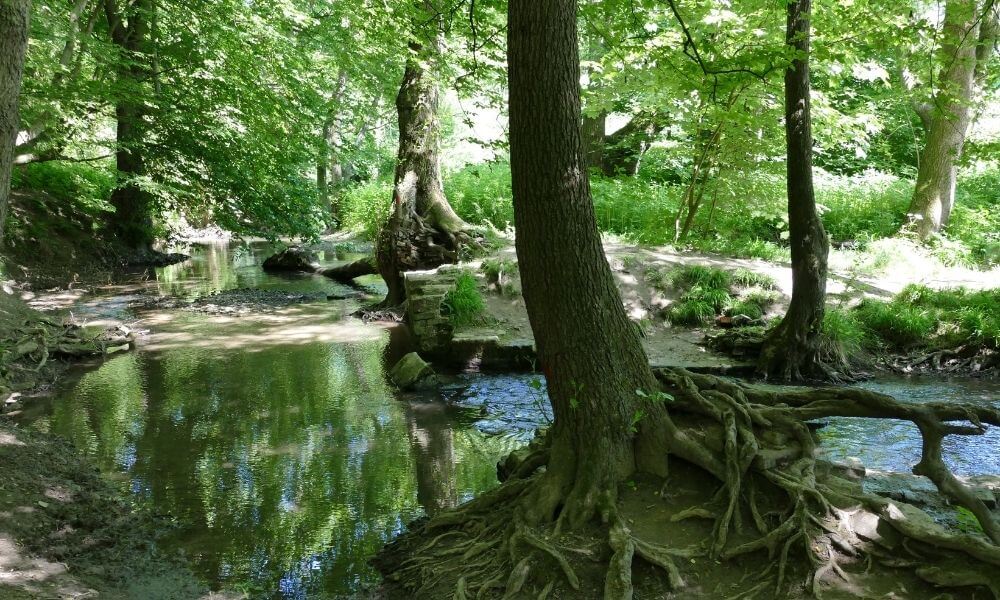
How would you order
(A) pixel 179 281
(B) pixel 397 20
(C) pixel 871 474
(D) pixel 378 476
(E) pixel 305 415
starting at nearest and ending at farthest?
(C) pixel 871 474
(D) pixel 378 476
(E) pixel 305 415
(B) pixel 397 20
(A) pixel 179 281

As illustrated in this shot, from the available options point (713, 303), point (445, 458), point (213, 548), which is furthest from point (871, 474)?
point (713, 303)

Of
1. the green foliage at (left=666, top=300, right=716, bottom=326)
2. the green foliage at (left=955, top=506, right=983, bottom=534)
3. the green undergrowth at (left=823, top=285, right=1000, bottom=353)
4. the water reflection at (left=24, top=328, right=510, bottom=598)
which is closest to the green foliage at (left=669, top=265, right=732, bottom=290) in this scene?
the green foliage at (left=666, top=300, right=716, bottom=326)

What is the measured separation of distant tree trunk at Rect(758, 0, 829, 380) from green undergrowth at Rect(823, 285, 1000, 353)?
0.60 meters

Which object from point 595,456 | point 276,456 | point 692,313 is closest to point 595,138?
point 692,313

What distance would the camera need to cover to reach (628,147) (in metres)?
21.5

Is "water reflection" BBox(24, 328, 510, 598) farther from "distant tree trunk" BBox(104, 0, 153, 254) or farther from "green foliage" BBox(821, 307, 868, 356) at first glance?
"distant tree trunk" BBox(104, 0, 153, 254)

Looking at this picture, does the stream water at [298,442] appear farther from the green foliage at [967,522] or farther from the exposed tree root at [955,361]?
the green foliage at [967,522]

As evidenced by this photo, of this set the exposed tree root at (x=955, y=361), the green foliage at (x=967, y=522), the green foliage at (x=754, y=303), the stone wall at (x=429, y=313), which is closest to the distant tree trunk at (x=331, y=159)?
the stone wall at (x=429, y=313)

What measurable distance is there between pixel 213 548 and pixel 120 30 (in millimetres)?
16639

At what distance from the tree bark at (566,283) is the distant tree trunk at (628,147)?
1608 centimetres

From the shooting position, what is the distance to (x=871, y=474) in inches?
220

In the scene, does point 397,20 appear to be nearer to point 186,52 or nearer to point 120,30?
point 186,52

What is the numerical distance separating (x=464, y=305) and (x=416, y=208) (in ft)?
14.4

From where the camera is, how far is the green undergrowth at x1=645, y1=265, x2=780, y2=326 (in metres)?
11.7
